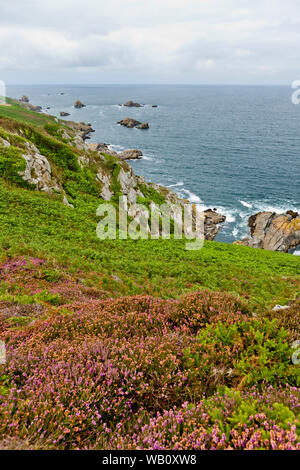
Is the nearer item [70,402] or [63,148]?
[70,402]

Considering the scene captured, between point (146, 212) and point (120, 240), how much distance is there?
46.5 ft

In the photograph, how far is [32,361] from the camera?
5.13 m

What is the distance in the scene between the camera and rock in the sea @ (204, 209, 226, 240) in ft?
168

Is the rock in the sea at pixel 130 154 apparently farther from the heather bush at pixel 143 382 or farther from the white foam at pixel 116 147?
the heather bush at pixel 143 382

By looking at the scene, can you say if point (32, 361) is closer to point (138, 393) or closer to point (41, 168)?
point (138, 393)

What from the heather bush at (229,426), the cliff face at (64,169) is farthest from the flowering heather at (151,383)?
the cliff face at (64,169)

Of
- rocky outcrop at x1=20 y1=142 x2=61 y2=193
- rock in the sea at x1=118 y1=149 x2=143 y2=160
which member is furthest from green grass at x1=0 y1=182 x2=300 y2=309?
rock in the sea at x1=118 y1=149 x2=143 y2=160

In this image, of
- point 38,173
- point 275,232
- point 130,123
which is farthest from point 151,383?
point 130,123

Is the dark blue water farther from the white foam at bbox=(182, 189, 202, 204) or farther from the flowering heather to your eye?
the flowering heather

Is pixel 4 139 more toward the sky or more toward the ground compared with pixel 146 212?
more toward the sky

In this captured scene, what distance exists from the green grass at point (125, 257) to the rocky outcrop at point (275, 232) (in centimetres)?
1988
